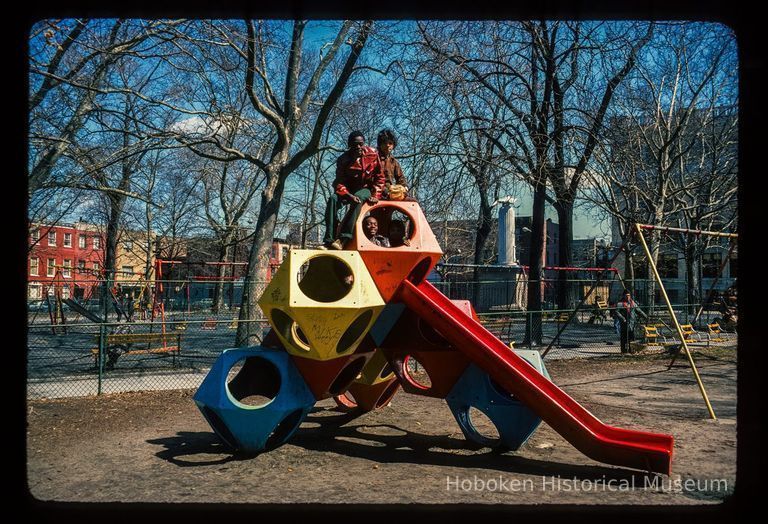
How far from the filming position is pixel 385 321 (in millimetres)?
7918

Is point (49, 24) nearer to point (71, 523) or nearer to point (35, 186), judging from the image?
point (35, 186)

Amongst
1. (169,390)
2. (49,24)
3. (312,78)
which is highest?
(312,78)

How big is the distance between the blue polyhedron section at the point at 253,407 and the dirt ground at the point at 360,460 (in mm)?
230

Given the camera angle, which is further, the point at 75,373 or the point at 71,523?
the point at 75,373

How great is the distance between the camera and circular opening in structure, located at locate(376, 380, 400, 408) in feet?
31.2

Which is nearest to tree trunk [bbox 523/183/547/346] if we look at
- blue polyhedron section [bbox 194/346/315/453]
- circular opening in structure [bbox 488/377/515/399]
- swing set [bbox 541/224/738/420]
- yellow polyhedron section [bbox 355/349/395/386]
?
swing set [bbox 541/224/738/420]

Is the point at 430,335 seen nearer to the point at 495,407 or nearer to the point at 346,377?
the point at 346,377

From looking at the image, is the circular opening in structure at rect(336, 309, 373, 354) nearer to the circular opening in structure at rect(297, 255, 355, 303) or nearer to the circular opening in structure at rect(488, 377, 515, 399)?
the circular opening in structure at rect(297, 255, 355, 303)

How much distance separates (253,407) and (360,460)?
4.45ft

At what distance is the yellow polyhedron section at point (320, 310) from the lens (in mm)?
6840

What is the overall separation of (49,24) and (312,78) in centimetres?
719

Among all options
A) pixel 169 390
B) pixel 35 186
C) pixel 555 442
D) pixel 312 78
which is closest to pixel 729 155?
pixel 312 78

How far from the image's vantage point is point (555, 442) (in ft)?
25.7

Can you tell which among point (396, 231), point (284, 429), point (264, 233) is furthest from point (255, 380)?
point (264, 233)
